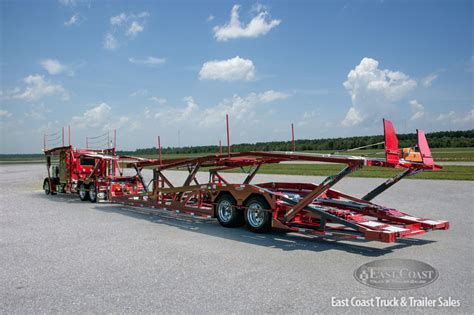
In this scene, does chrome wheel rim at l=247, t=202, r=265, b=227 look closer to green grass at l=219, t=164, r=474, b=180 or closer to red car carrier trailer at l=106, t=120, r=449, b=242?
red car carrier trailer at l=106, t=120, r=449, b=242

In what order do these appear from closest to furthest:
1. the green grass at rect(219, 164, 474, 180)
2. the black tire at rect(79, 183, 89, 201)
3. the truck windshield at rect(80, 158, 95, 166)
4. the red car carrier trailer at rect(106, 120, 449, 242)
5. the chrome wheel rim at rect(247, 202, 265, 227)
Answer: the red car carrier trailer at rect(106, 120, 449, 242) → the chrome wheel rim at rect(247, 202, 265, 227) → the black tire at rect(79, 183, 89, 201) → the truck windshield at rect(80, 158, 95, 166) → the green grass at rect(219, 164, 474, 180)

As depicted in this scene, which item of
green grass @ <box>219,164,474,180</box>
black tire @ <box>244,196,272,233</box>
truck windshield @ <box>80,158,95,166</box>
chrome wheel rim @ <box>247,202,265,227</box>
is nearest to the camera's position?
black tire @ <box>244,196,272,233</box>

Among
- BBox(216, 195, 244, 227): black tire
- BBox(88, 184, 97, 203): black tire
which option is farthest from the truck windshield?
BBox(216, 195, 244, 227): black tire

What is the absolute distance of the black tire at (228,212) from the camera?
1011 centimetres

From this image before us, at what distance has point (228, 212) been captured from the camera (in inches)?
409

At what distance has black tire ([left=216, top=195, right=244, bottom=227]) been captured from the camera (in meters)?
10.1

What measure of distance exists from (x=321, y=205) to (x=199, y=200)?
330 cm

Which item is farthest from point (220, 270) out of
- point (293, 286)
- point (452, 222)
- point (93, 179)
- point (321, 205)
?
point (93, 179)

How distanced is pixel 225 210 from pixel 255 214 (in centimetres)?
106

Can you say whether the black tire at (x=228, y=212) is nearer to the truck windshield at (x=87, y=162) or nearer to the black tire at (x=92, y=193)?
the black tire at (x=92, y=193)

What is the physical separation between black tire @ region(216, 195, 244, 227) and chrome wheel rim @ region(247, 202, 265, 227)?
47 centimetres

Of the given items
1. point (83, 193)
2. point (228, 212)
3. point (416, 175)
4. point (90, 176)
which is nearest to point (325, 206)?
point (228, 212)

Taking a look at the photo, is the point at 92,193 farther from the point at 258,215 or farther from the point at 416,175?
the point at 416,175

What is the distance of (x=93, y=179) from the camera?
16.5 meters
